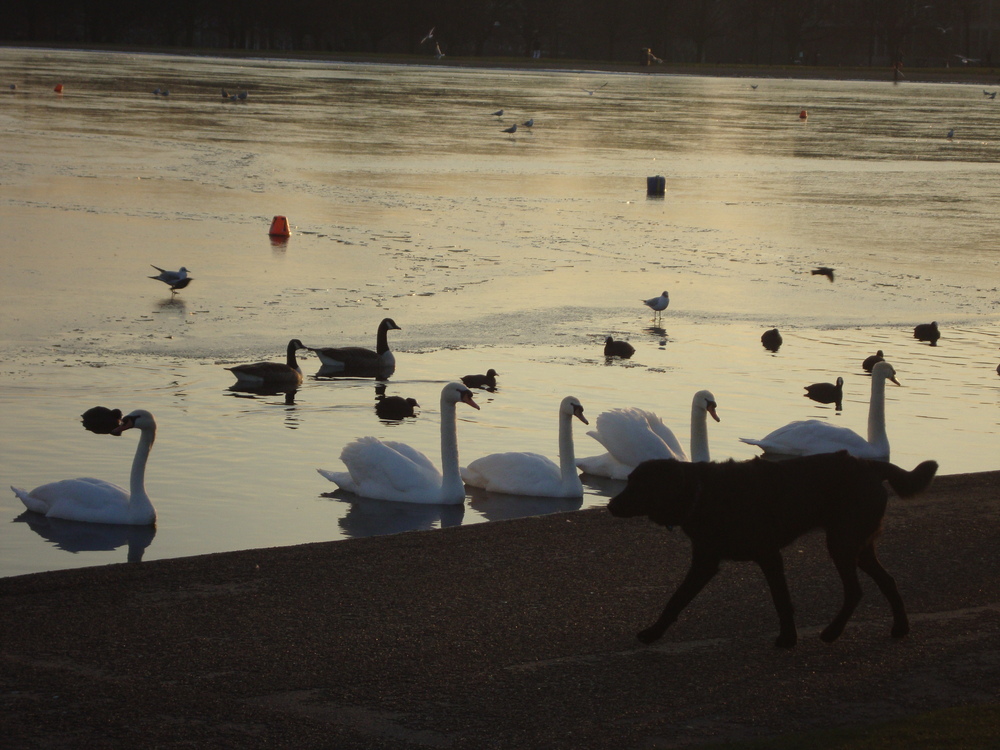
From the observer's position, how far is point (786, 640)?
6051mm

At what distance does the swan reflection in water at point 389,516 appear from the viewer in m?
9.46

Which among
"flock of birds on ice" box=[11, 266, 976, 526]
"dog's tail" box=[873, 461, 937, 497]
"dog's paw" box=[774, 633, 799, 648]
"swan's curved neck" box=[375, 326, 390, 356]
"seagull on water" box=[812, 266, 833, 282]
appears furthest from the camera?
"seagull on water" box=[812, 266, 833, 282]

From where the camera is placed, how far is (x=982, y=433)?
1209 cm

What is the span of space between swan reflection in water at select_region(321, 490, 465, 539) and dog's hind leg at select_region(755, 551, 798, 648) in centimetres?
363

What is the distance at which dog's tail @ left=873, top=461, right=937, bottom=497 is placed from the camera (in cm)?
593

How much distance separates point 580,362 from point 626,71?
91089 mm

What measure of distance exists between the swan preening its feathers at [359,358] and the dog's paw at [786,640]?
7919 millimetres

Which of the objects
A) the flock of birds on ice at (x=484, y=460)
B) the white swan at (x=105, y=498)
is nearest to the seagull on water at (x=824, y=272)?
the flock of birds on ice at (x=484, y=460)

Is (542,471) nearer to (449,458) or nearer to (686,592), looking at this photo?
(449,458)

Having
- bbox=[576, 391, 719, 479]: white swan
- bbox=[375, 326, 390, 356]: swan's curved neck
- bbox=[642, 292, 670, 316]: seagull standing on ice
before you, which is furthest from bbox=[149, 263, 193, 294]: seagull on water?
bbox=[576, 391, 719, 479]: white swan

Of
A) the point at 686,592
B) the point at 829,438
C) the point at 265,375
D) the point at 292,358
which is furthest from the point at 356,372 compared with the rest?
the point at 686,592

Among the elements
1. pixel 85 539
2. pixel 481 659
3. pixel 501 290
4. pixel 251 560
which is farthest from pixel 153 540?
pixel 501 290

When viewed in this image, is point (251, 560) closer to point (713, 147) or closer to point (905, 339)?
point (905, 339)

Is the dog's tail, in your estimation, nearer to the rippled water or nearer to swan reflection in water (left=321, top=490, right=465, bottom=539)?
swan reflection in water (left=321, top=490, right=465, bottom=539)
